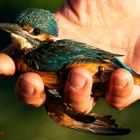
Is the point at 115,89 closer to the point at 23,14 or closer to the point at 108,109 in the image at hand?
the point at 23,14

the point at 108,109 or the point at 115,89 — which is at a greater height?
the point at 115,89

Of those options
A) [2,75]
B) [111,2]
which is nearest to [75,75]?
[2,75]

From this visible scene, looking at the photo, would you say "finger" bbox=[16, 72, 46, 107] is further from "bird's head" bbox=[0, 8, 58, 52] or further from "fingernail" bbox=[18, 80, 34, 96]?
"bird's head" bbox=[0, 8, 58, 52]

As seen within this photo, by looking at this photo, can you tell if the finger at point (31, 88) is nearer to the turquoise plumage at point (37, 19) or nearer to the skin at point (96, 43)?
the skin at point (96, 43)

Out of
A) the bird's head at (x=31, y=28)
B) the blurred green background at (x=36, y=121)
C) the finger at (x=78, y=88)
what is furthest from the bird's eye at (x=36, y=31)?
the blurred green background at (x=36, y=121)

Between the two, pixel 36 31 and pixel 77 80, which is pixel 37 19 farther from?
pixel 77 80

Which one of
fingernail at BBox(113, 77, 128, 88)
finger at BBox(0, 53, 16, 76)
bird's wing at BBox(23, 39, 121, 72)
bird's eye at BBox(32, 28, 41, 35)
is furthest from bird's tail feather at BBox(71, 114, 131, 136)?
bird's eye at BBox(32, 28, 41, 35)
